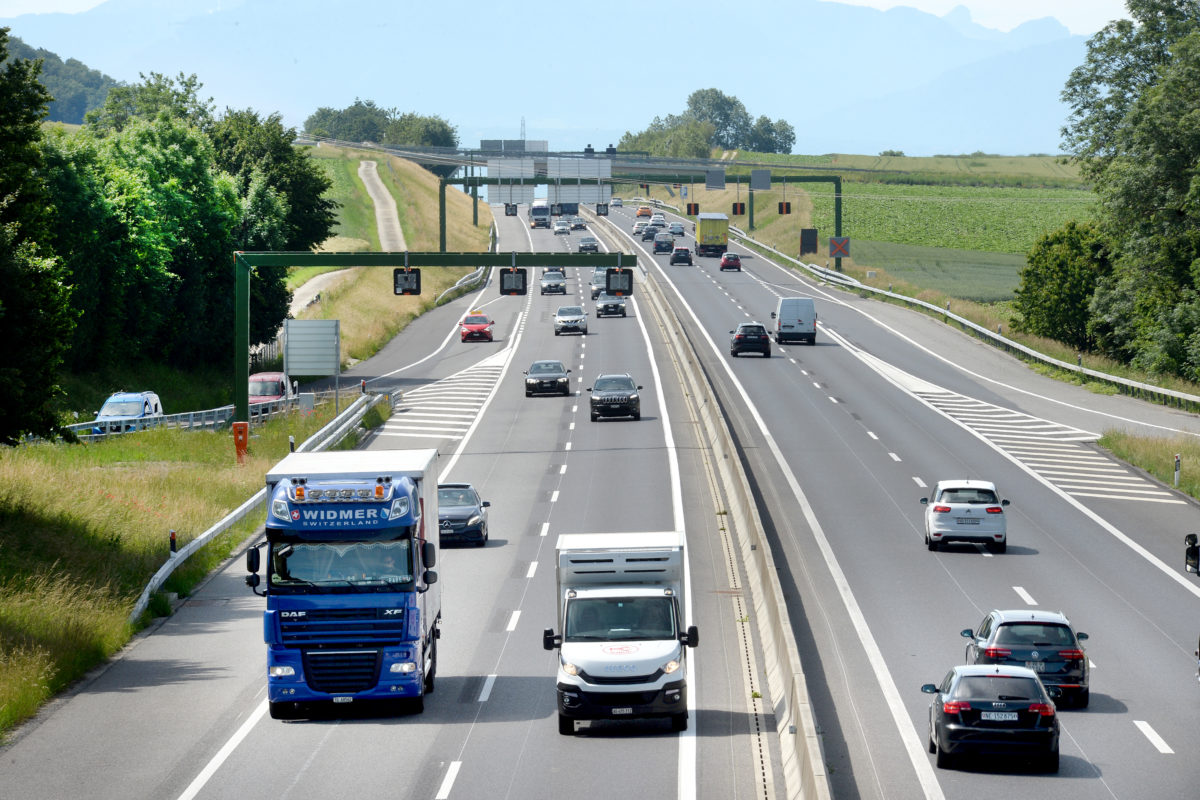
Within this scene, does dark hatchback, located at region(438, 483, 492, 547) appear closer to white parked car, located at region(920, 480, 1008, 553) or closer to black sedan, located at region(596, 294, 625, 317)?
white parked car, located at region(920, 480, 1008, 553)

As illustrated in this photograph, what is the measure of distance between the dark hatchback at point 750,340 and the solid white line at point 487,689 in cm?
4853

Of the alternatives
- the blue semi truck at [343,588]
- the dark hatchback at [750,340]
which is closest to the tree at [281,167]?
the dark hatchback at [750,340]

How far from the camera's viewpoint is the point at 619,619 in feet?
65.4

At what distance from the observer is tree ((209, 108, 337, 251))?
81.8 m

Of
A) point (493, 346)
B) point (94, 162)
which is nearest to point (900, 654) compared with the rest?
point (94, 162)

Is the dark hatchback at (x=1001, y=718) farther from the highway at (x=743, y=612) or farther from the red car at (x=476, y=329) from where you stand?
the red car at (x=476, y=329)

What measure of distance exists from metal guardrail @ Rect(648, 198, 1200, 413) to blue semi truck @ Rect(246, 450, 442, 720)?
1665 inches

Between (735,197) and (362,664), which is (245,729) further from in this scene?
(735,197)

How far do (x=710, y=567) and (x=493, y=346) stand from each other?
48317 mm

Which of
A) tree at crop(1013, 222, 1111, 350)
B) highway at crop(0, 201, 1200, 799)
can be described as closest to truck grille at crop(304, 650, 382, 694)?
highway at crop(0, 201, 1200, 799)

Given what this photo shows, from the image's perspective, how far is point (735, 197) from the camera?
623ft

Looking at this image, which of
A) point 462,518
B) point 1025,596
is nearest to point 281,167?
point 462,518

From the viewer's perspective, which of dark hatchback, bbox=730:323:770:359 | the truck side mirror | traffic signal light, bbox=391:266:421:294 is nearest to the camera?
the truck side mirror

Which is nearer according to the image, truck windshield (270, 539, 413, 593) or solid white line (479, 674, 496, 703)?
truck windshield (270, 539, 413, 593)
